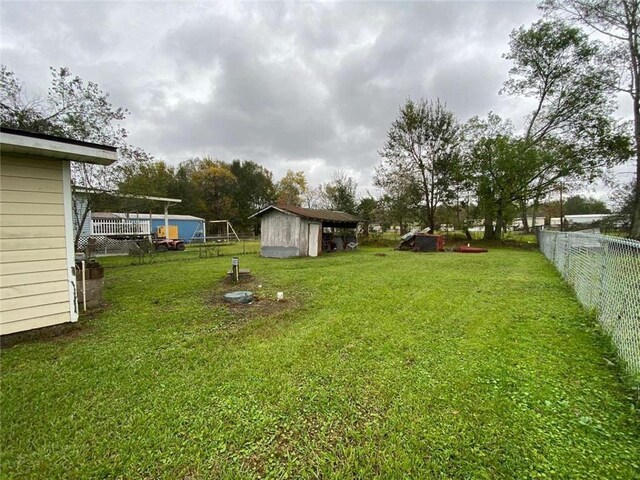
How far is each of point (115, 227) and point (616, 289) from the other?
1907 cm

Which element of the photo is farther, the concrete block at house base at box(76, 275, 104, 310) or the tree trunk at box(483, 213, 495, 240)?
the tree trunk at box(483, 213, 495, 240)

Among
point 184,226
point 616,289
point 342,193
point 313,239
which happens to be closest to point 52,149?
point 616,289

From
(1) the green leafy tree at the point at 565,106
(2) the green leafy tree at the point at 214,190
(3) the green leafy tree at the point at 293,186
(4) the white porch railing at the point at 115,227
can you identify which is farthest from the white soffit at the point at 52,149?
(3) the green leafy tree at the point at 293,186

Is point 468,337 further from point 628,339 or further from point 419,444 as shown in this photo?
point 419,444

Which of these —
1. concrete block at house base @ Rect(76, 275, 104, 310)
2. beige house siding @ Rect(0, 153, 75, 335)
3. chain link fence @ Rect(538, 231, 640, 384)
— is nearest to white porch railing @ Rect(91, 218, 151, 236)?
concrete block at house base @ Rect(76, 275, 104, 310)

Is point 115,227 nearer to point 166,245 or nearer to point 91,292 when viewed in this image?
point 166,245

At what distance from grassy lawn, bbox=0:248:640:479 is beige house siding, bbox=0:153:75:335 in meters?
0.45

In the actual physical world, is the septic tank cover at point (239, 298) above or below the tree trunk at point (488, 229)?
below

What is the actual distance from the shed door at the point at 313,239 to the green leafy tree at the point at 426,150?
11.6 meters

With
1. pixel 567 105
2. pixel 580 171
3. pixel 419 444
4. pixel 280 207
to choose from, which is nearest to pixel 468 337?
pixel 419 444

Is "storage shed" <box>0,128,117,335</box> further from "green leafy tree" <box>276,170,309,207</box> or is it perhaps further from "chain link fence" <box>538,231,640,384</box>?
"green leafy tree" <box>276,170,309,207</box>

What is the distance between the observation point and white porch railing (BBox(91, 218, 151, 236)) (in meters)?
14.5

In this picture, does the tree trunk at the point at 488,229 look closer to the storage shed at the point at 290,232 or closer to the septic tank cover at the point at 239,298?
the storage shed at the point at 290,232

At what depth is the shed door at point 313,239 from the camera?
1377 cm
